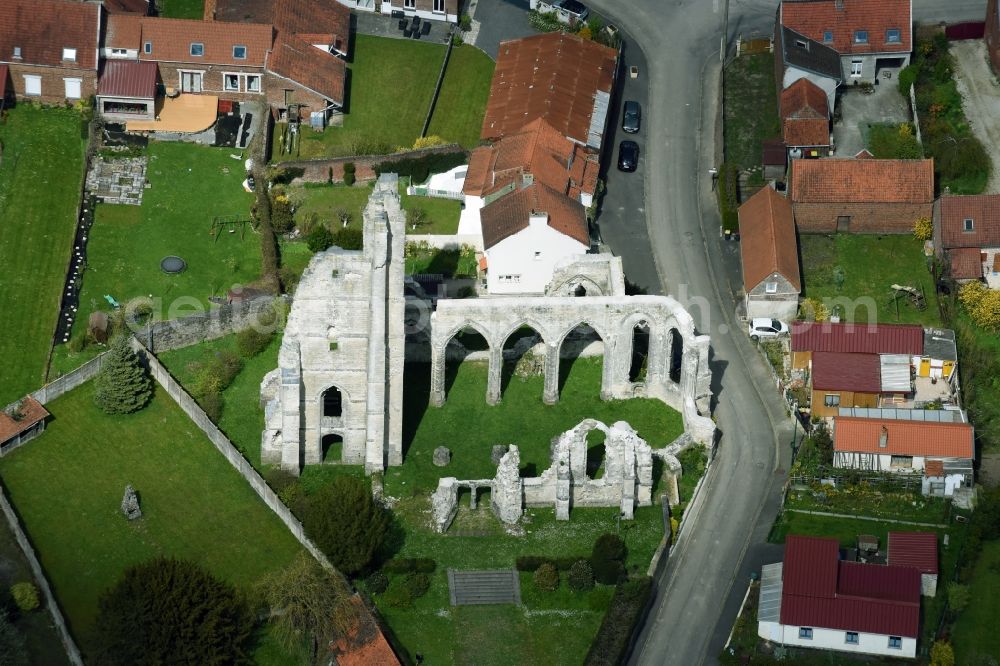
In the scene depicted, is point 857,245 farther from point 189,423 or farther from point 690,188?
point 189,423

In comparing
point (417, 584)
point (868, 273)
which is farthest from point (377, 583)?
point (868, 273)

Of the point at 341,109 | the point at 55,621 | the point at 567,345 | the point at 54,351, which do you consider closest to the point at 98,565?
the point at 55,621

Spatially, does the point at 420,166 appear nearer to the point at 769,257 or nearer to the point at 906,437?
the point at 769,257

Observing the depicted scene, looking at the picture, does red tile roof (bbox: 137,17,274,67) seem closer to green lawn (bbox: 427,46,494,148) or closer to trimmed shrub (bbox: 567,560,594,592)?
green lawn (bbox: 427,46,494,148)

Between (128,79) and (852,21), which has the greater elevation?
(852,21)

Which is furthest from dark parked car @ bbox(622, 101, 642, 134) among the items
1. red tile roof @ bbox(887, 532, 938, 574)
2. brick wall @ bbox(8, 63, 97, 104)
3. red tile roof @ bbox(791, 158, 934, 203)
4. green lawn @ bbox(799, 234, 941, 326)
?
red tile roof @ bbox(887, 532, 938, 574)

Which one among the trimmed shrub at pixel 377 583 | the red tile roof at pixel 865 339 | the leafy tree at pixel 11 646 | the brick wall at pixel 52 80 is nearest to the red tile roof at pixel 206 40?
the brick wall at pixel 52 80
